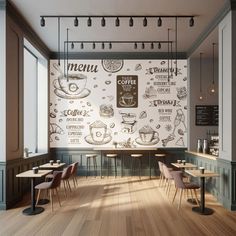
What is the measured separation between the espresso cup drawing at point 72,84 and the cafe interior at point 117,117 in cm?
3

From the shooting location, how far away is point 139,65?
8.83 meters

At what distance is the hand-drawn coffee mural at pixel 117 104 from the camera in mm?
8766

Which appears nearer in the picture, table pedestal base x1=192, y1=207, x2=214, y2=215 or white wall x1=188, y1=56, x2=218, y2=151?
table pedestal base x1=192, y1=207, x2=214, y2=215

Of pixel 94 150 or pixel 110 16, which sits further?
pixel 94 150

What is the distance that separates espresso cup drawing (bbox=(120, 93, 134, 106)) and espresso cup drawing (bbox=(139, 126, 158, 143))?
0.87 m

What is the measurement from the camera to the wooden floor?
4145mm

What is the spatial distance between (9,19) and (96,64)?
3.64 metres

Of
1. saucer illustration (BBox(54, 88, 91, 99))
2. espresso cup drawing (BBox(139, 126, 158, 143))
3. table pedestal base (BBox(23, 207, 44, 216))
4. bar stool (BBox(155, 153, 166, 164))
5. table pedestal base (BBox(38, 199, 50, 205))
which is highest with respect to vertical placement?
saucer illustration (BBox(54, 88, 91, 99))

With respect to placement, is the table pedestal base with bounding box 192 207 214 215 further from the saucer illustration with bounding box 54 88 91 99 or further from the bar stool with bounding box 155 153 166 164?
the saucer illustration with bounding box 54 88 91 99

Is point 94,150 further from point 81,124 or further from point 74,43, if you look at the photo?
point 74,43

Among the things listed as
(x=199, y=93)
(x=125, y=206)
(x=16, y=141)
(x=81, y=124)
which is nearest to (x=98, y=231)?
(x=125, y=206)

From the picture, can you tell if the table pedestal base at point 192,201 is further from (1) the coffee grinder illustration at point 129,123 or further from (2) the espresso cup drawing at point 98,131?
(2) the espresso cup drawing at point 98,131

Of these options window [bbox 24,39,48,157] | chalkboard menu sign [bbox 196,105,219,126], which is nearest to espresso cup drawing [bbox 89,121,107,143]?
window [bbox 24,39,48,157]

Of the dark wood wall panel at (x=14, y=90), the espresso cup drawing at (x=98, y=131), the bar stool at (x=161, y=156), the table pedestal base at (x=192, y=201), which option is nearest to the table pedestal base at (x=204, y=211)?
the table pedestal base at (x=192, y=201)
